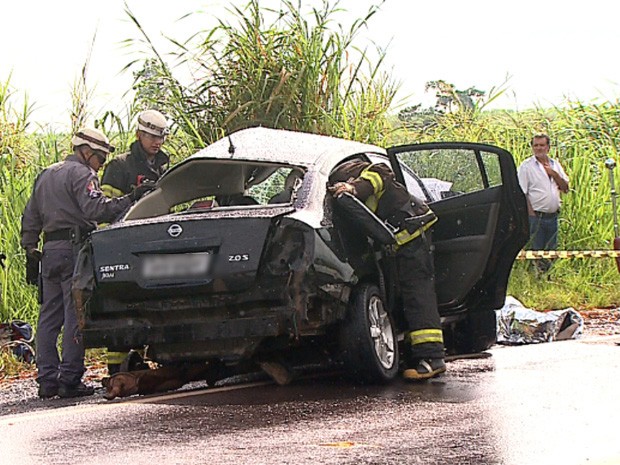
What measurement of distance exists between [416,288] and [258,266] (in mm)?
1413

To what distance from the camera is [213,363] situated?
8.59m

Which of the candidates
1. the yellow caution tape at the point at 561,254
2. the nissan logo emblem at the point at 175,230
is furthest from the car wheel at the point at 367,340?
the yellow caution tape at the point at 561,254

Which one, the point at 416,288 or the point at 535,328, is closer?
the point at 416,288

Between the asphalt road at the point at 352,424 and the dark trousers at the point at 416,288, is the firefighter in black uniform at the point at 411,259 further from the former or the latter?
the asphalt road at the point at 352,424

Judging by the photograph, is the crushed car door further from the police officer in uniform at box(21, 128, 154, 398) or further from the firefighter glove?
the police officer in uniform at box(21, 128, 154, 398)

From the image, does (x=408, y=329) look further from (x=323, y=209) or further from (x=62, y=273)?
(x=62, y=273)

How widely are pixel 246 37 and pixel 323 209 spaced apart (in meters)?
5.85

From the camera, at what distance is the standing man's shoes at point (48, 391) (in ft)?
28.6

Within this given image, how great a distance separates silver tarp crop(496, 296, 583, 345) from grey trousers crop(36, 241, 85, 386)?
13.3 ft

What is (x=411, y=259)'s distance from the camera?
8.50 meters

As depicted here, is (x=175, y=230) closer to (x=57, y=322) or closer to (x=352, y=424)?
(x=57, y=322)

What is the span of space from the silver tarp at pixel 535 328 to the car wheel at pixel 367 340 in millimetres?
3308

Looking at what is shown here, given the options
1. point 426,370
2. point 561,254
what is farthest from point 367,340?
point 561,254

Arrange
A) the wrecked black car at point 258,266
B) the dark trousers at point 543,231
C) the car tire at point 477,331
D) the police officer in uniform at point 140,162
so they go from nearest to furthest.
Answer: the wrecked black car at point 258,266
the police officer in uniform at point 140,162
the car tire at point 477,331
the dark trousers at point 543,231
